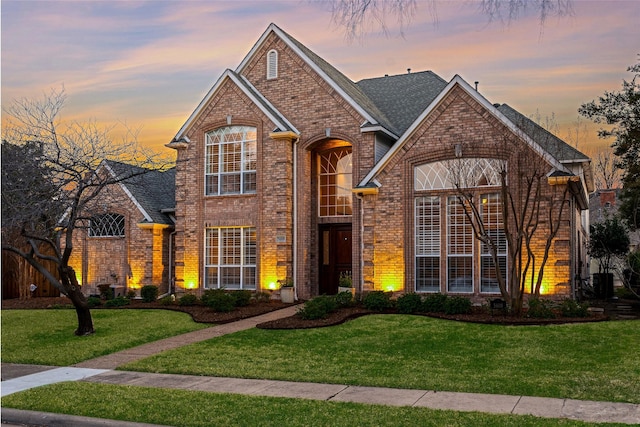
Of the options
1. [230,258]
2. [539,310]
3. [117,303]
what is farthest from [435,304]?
[117,303]

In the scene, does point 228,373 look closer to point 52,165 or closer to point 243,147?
point 52,165

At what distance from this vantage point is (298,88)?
23641 mm

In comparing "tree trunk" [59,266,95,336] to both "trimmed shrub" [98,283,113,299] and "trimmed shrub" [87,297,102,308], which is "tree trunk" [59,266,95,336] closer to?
"trimmed shrub" [87,297,102,308]

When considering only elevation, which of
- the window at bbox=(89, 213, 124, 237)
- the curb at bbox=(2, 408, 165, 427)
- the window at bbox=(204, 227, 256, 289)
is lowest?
the curb at bbox=(2, 408, 165, 427)

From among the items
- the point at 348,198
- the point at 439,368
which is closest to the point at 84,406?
the point at 439,368

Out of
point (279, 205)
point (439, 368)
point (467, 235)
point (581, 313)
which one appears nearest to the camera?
point (439, 368)

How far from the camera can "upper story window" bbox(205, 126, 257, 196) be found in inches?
929

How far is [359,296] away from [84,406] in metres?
12.1

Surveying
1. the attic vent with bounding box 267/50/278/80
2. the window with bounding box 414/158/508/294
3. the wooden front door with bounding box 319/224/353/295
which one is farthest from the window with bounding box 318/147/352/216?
the window with bounding box 414/158/508/294

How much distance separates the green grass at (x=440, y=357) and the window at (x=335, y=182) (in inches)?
320

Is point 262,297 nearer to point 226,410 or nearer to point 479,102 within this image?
point 479,102

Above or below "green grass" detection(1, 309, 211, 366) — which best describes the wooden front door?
above

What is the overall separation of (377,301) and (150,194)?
43.5 ft

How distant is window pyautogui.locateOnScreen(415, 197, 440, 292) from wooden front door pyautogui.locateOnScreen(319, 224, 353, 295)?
4.27 metres
